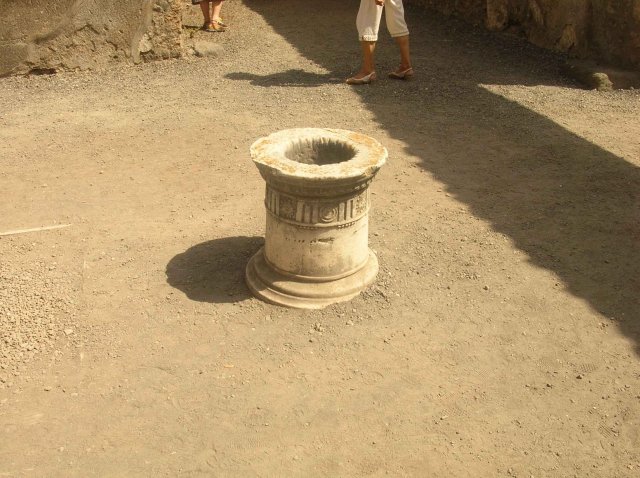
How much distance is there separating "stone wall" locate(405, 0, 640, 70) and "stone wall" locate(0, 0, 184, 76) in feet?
15.2

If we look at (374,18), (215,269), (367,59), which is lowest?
(215,269)

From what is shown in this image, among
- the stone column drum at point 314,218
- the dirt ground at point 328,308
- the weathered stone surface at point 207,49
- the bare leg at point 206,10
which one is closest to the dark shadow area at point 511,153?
the dirt ground at point 328,308

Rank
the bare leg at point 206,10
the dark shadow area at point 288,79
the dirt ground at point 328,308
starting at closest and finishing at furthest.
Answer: the dirt ground at point 328,308 < the dark shadow area at point 288,79 < the bare leg at point 206,10

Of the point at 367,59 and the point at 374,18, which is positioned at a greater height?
the point at 374,18

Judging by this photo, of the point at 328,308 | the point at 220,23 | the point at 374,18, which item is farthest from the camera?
the point at 220,23

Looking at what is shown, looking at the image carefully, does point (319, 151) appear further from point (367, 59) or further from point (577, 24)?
point (577, 24)

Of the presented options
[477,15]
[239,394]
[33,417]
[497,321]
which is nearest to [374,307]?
[497,321]

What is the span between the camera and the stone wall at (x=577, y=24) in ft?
29.2

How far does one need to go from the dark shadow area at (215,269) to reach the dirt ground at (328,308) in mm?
18

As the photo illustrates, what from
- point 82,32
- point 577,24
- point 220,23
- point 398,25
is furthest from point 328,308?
point 220,23

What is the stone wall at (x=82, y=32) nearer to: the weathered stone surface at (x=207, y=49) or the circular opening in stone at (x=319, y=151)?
the weathered stone surface at (x=207, y=49)

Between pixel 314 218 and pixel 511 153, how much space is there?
323 cm

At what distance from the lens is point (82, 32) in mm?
8977

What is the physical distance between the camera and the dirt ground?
3.89 meters
